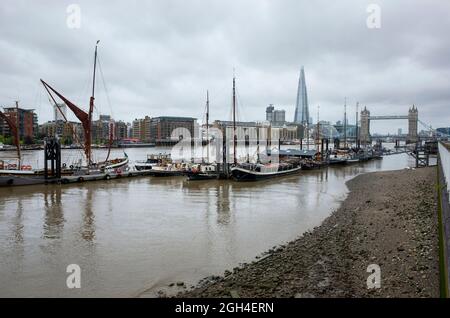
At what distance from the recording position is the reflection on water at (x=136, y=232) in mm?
12578

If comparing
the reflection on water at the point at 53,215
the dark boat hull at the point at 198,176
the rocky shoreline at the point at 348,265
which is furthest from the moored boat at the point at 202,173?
the rocky shoreline at the point at 348,265

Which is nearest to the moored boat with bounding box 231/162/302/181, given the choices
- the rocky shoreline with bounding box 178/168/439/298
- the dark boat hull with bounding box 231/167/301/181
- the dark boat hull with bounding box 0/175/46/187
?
the dark boat hull with bounding box 231/167/301/181

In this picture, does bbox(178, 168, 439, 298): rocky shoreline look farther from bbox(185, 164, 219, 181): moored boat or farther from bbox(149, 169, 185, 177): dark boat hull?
bbox(149, 169, 185, 177): dark boat hull

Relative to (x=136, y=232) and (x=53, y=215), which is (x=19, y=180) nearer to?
(x=53, y=215)

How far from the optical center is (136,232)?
18797mm

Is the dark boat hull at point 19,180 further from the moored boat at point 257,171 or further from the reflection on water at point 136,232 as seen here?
the moored boat at point 257,171

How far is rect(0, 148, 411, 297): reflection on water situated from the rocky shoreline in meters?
1.73

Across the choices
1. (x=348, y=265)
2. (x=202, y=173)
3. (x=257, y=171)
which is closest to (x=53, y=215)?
(x=348, y=265)

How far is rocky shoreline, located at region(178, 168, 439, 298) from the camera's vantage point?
31.0 ft

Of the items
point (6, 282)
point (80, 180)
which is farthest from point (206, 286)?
point (80, 180)

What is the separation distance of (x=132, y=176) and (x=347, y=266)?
4219 cm

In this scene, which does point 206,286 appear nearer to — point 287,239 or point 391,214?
point 287,239

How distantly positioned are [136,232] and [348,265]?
1164cm

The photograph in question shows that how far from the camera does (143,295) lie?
11.0m
